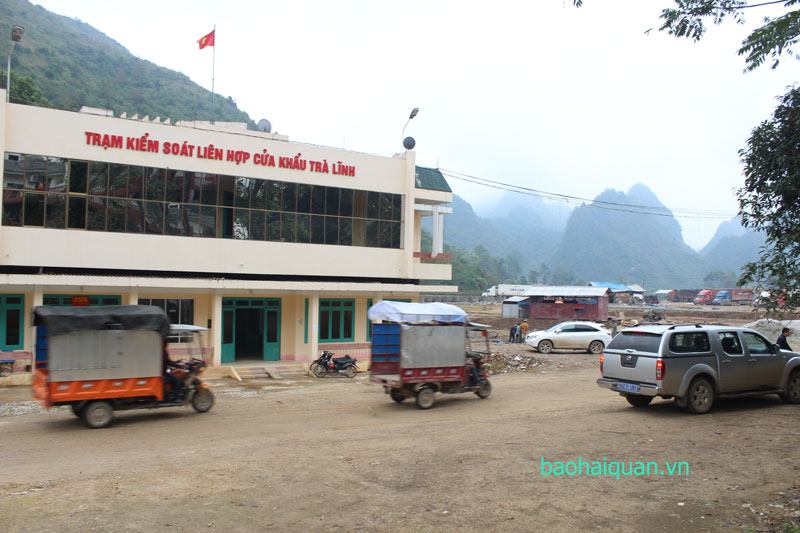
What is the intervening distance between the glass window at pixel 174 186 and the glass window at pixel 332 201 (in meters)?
5.99

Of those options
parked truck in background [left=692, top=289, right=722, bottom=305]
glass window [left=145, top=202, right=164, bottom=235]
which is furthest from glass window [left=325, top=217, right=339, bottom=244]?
parked truck in background [left=692, top=289, right=722, bottom=305]

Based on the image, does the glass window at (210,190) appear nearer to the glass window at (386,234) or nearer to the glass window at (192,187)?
the glass window at (192,187)

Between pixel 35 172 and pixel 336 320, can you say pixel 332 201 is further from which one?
pixel 35 172

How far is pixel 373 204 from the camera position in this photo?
2712 cm

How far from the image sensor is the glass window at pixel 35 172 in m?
20.6

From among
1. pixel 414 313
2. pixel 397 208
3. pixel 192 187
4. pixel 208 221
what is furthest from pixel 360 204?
pixel 414 313

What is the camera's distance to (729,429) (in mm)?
11062

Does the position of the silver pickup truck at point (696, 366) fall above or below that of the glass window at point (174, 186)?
below

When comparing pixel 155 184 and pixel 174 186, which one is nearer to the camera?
pixel 155 184

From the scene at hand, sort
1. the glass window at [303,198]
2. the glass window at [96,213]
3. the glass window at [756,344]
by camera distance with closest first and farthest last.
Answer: the glass window at [756,344], the glass window at [96,213], the glass window at [303,198]

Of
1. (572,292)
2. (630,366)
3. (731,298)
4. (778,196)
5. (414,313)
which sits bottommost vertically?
(630,366)

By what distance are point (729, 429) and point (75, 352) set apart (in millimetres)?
12757

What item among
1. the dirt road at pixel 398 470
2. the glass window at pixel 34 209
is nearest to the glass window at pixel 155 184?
the glass window at pixel 34 209

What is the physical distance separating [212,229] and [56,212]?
17.6 ft
